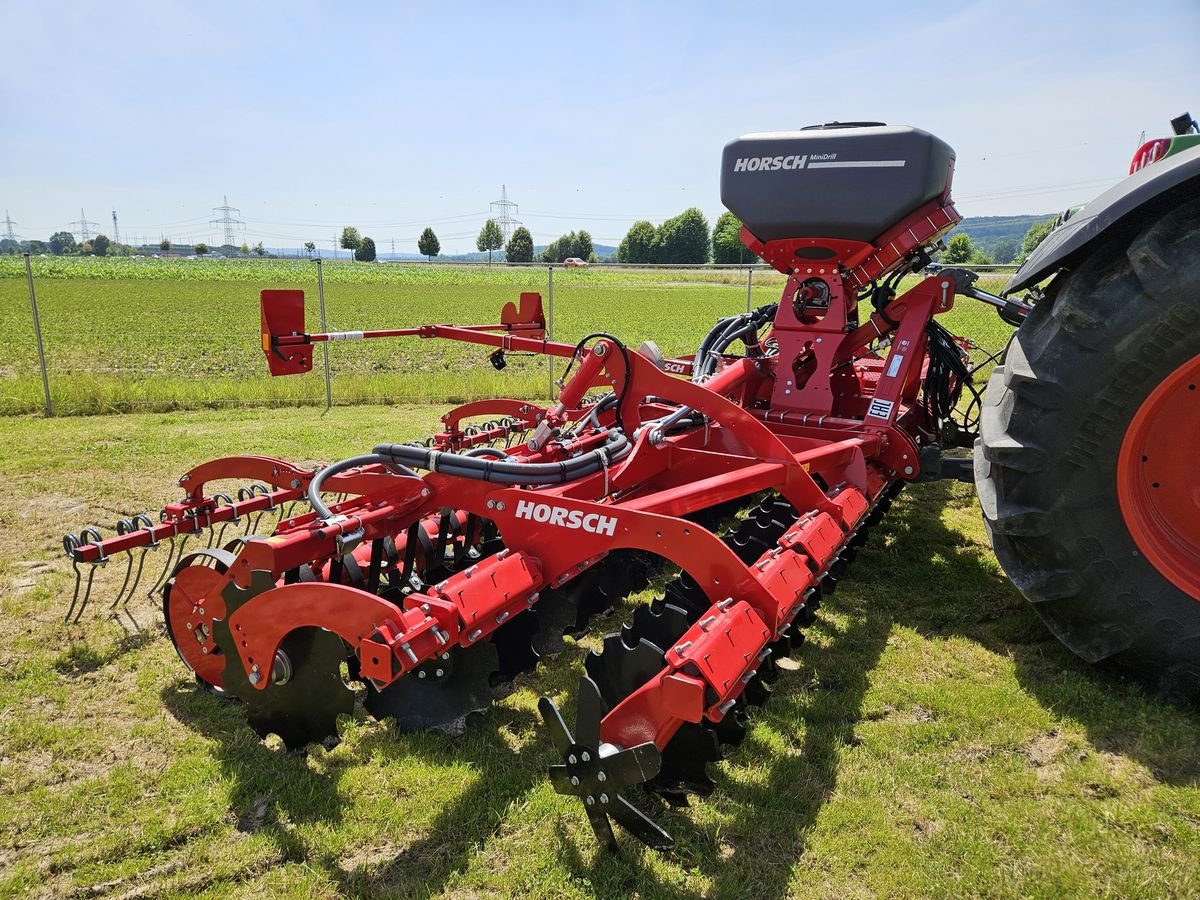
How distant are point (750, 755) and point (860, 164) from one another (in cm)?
308

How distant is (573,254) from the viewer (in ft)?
292

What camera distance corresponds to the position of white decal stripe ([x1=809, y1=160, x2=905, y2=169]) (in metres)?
4.04

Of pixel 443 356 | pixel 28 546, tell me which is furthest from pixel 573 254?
pixel 28 546

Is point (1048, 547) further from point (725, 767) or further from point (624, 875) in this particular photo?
point (624, 875)

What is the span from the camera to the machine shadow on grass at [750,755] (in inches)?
88.4

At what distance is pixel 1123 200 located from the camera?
8.30 feet

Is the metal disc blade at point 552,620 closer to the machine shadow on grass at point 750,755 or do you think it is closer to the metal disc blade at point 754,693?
the machine shadow on grass at point 750,755

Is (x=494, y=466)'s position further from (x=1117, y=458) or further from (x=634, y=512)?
(x=1117, y=458)

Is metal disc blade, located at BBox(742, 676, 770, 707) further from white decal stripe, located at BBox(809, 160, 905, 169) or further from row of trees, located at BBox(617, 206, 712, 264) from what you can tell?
row of trees, located at BBox(617, 206, 712, 264)

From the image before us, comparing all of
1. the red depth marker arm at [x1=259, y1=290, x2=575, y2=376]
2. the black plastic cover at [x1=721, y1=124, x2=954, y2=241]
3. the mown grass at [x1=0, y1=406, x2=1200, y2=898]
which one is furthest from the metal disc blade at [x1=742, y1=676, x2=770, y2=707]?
the black plastic cover at [x1=721, y1=124, x2=954, y2=241]

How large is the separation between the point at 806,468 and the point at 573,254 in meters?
88.7

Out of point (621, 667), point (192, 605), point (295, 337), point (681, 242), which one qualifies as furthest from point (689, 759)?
point (681, 242)

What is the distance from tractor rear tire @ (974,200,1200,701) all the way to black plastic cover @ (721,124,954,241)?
152 cm

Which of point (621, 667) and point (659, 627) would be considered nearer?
point (621, 667)
